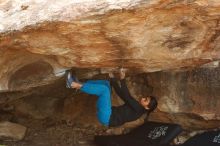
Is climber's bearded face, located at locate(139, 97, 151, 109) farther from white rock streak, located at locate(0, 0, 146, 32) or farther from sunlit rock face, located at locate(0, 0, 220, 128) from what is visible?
white rock streak, located at locate(0, 0, 146, 32)

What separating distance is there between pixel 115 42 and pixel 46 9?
47.7 inches

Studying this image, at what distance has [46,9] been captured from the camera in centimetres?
643

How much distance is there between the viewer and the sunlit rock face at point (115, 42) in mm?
6293

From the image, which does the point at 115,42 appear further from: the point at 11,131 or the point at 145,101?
the point at 11,131

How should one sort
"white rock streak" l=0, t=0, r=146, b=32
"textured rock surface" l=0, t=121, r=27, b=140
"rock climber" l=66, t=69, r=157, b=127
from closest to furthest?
"white rock streak" l=0, t=0, r=146, b=32, "rock climber" l=66, t=69, r=157, b=127, "textured rock surface" l=0, t=121, r=27, b=140

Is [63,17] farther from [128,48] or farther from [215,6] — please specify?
[215,6]

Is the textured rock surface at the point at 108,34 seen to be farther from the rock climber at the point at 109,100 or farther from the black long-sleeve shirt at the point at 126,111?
the black long-sleeve shirt at the point at 126,111

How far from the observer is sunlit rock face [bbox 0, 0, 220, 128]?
20.6ft

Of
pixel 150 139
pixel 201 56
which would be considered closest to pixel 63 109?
pixel 150 139

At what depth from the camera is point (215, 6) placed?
626 centimetres

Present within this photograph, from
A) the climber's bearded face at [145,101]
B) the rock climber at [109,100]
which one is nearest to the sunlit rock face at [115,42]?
the rock climber at [109,100]

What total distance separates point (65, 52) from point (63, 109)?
3.08 m

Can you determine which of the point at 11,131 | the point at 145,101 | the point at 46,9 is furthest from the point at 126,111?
the point at 46,9

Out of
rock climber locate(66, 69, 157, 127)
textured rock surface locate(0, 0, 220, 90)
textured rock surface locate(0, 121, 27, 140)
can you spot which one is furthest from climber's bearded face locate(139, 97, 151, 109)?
textured rock surface locate(0, 121, 27, 140)
